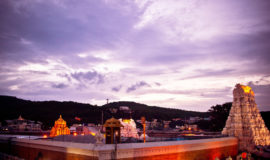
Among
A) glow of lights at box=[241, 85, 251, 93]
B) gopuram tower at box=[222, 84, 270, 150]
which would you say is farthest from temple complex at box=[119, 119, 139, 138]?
glow of lights at box=[241, 85, 251, 93]

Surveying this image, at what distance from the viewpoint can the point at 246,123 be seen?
3509 cm

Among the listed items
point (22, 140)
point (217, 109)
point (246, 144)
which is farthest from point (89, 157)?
point (217, 109)

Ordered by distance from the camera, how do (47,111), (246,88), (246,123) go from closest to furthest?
(246,123), (246,88), (47,111)

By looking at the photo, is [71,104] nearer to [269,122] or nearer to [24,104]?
[24,104]

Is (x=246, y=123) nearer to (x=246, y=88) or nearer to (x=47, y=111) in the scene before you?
(x=246, y=88)

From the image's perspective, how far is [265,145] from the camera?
35.1 metres

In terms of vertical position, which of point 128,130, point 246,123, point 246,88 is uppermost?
point 246,88

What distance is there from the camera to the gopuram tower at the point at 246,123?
1353 inches

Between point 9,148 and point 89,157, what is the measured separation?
20.9m

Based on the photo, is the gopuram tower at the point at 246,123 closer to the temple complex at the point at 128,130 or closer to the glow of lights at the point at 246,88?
the glow of lights at the point at 246,88

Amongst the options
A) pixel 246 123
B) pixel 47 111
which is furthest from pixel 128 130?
pixel 47 111

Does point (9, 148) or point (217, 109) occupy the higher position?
point (217, 109)

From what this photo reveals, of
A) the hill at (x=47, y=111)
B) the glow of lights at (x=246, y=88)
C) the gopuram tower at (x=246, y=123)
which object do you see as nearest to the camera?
the gopuram tower at (x=246, y=123)

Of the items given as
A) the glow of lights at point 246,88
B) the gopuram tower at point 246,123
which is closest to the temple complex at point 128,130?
the gopuram tower at point 246,123
